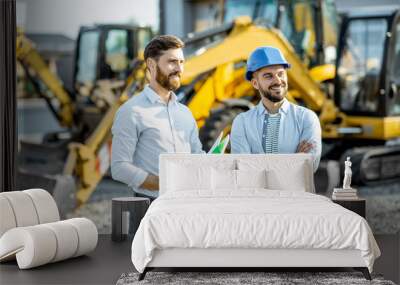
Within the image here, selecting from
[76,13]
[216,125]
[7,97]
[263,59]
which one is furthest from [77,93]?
[263,59]

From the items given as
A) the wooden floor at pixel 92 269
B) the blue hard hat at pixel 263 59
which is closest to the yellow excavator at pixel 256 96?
→ the blue hard hat at pixel 263 59

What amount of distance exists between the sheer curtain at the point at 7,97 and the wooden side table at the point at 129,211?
38.0 inches

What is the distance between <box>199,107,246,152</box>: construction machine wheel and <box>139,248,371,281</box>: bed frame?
2197 mm

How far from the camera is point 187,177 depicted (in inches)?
221

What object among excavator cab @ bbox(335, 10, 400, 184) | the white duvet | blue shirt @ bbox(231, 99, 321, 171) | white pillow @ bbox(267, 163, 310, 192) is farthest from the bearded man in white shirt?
excavator cab @ bbox(335, 10, 400, 184)

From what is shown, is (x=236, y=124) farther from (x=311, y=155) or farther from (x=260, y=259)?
(x=260, y=259)

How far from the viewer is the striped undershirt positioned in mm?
6125

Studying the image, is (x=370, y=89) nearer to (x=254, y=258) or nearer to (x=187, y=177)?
(x=187, y=177)

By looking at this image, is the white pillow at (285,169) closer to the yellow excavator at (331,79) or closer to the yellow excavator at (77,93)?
the yellow excavator at (331,79)

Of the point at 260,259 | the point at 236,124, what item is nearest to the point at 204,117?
the point at 236,124

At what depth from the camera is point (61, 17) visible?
7.71 metres

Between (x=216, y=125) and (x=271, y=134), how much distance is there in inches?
33.2

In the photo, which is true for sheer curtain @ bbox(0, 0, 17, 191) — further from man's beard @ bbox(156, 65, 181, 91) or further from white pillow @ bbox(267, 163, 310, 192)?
white pillow @ bbox(267, 163, 310, 192)

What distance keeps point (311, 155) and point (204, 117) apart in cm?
136
